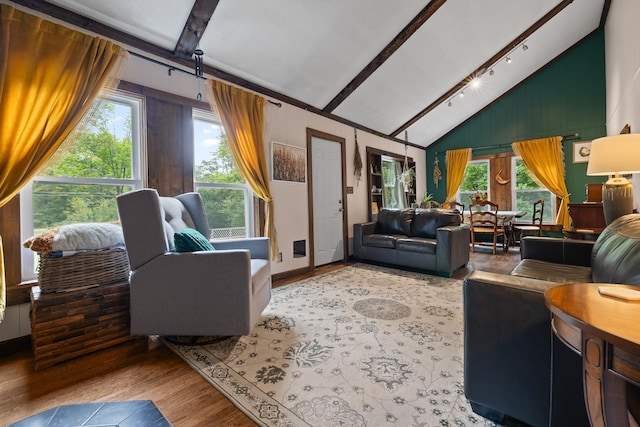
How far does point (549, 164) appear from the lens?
17.9ft

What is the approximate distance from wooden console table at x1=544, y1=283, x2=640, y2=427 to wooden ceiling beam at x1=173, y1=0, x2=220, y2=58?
2.98 metres

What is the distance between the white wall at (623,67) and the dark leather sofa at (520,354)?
2.49 m

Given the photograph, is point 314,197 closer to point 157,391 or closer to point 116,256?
point 116,256

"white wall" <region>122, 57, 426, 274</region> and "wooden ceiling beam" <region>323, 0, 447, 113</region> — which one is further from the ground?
"wooden ceiling beam" <region>323, 0, 447, 113</region>

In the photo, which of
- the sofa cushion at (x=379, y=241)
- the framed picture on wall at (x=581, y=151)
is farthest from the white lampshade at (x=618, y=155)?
the framed picture on wall at (x=581, y=151)

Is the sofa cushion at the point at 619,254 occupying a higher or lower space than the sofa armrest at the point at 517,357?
higher

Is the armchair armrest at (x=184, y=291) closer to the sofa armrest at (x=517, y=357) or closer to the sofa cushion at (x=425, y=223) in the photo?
the sofa armrest at (x=517, y=357)

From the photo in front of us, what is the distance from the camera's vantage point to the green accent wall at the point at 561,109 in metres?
5.01

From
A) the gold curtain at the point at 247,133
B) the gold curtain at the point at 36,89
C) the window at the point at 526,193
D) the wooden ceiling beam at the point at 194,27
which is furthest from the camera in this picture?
the window at the point at 526,193

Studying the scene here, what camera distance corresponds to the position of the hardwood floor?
132 cm

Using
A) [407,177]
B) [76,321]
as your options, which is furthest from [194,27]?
[407,177]

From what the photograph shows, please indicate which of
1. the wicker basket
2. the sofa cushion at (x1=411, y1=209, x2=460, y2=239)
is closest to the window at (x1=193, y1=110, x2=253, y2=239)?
the wicker basket

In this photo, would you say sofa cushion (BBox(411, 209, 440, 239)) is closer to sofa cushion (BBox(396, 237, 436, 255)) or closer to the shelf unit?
sofa cushion (BBox(396, 237, 436, 255))

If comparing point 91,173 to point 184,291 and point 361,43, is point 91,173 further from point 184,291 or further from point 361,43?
point 361,43
